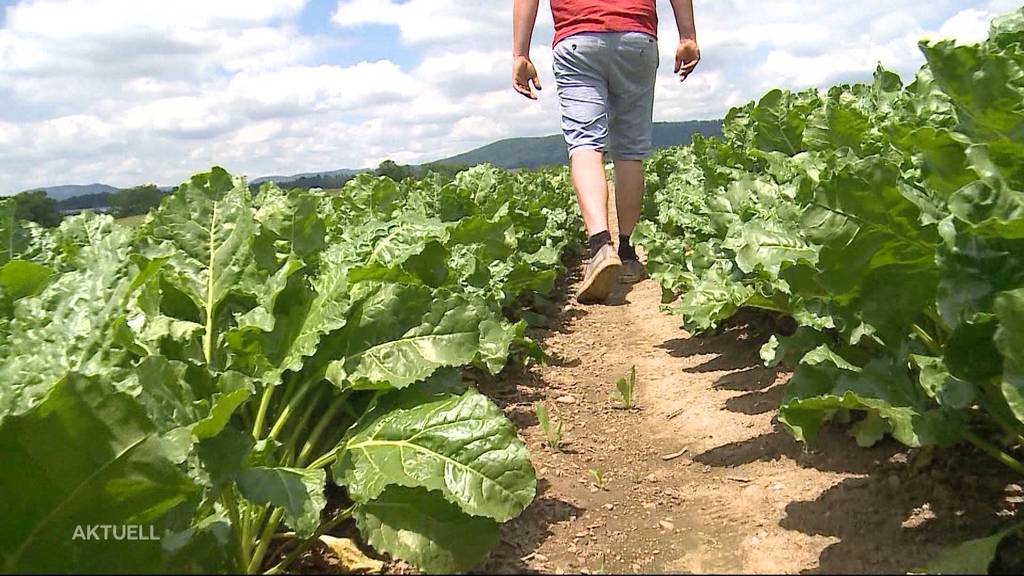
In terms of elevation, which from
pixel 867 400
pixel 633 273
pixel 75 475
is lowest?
pixel 633 273

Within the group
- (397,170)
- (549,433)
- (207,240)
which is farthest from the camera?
(397,170)

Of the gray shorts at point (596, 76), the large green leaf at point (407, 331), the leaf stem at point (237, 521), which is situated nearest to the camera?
the leaf stem at point (237, 521)

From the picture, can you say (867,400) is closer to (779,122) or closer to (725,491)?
(725,491)

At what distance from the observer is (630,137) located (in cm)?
558

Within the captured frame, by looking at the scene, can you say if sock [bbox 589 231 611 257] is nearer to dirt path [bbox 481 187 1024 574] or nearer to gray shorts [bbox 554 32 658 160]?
gray shorts [bbox 554 32 658 160]

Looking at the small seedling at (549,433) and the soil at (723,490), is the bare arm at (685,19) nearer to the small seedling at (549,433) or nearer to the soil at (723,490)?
the soil at (723,490)

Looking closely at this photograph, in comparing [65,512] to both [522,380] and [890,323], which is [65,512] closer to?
[890,323]

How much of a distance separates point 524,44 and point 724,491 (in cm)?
379

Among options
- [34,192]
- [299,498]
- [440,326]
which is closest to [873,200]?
[440,326]

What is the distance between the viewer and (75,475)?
4.68 feet

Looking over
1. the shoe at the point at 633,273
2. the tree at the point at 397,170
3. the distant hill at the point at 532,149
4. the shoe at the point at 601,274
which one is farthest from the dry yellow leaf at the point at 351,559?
the distant hill at the point at 532,149

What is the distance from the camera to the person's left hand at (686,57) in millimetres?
5520

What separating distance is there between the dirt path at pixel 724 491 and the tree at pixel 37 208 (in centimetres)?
188

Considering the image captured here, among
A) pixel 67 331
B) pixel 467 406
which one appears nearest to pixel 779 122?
pixel 467 406
